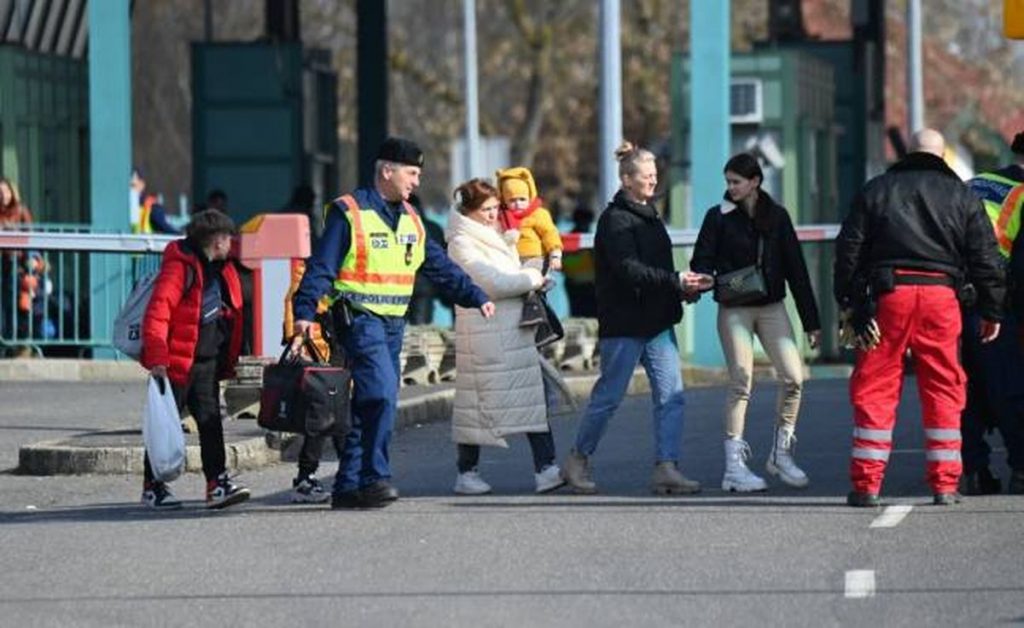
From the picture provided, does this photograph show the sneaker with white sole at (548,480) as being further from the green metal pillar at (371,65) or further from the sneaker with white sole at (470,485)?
the green metal pillar at (371,65)

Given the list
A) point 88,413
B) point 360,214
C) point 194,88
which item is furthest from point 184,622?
point 194,88

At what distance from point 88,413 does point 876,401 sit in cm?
783

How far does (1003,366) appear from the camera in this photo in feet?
47.8

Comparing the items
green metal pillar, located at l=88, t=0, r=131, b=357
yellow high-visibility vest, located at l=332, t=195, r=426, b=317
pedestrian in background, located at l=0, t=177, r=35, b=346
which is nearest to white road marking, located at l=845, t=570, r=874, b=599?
yellow high-visibility vest, located at l=332, t=195, r=426, b=317

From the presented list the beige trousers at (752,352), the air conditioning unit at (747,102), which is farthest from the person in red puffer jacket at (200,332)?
→ the air conditioning unit at (747,102)

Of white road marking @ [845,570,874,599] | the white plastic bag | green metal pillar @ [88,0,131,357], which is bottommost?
white road marking @ [845,570,874,599]

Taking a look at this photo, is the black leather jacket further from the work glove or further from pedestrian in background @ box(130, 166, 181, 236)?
pedestrian in background @ box(130, 166, 181, 236)

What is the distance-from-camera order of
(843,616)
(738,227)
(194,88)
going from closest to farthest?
(843,616), (738,227), (194,88)

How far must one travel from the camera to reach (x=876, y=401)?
1379 centimetres

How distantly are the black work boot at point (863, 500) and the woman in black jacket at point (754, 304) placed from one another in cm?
90

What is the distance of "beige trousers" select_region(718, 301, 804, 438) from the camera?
586 inches

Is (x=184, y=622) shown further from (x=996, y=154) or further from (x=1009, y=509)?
(x=996, y=154)

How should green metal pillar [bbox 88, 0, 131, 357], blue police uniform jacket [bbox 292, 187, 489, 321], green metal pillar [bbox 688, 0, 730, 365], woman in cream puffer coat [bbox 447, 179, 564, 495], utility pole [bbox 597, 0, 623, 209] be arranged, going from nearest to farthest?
1. blue police uniform jacket [bbox 292, 187, 489, 321]
2. woman in cream puffer coat [bbox 447, 179, 564, 495]
3. green metal pillar [bbox 88, 0, 131, 357]
4. green metal pillar [bbox 688, 0, 730, 365]
5. utility pole [bbox 597, 0, 623, 209]

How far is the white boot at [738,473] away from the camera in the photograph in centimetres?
1474
